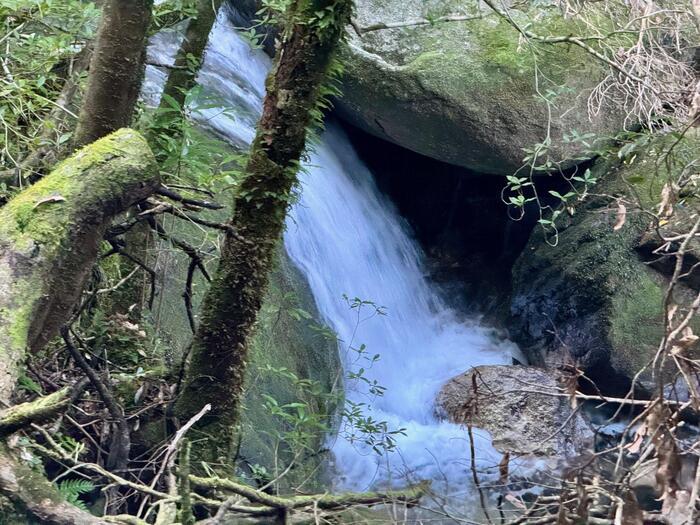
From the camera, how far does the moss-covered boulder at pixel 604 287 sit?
7.08 metres

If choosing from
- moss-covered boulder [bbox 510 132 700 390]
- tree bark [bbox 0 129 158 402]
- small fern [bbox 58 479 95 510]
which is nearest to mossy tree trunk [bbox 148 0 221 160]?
tree bark [bbox 0 129 158 402]

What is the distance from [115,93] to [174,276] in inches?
75.1

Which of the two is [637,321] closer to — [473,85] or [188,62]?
[473,85]

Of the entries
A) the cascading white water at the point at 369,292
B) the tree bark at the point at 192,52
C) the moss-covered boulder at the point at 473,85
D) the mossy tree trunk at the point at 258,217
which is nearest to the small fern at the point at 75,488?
the mossy tree trunk at the point at 258,217

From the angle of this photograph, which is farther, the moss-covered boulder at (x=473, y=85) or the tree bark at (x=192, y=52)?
the moss-covered boulder at (x=473, y=85)

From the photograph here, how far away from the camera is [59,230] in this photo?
2.20 meters

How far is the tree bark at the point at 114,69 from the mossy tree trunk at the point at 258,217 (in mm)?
471

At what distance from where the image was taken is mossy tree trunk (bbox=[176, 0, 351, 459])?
271 cm

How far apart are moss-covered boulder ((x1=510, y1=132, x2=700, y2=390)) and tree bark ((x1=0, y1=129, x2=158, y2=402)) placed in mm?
5144

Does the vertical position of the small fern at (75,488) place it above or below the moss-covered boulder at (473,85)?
below

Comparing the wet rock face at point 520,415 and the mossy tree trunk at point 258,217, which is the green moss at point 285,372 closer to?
the mossy tree trunk at point 258,217

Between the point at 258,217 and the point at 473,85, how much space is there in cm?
498

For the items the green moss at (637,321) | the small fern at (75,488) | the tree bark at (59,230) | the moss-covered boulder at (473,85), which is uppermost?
the moss-covered boulder at (473,85)

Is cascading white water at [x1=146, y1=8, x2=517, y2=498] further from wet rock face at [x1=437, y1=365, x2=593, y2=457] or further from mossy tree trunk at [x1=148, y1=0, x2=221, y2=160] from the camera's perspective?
mossy tree trunk at [x1=148, y1=0, x2=221, y2=160]
